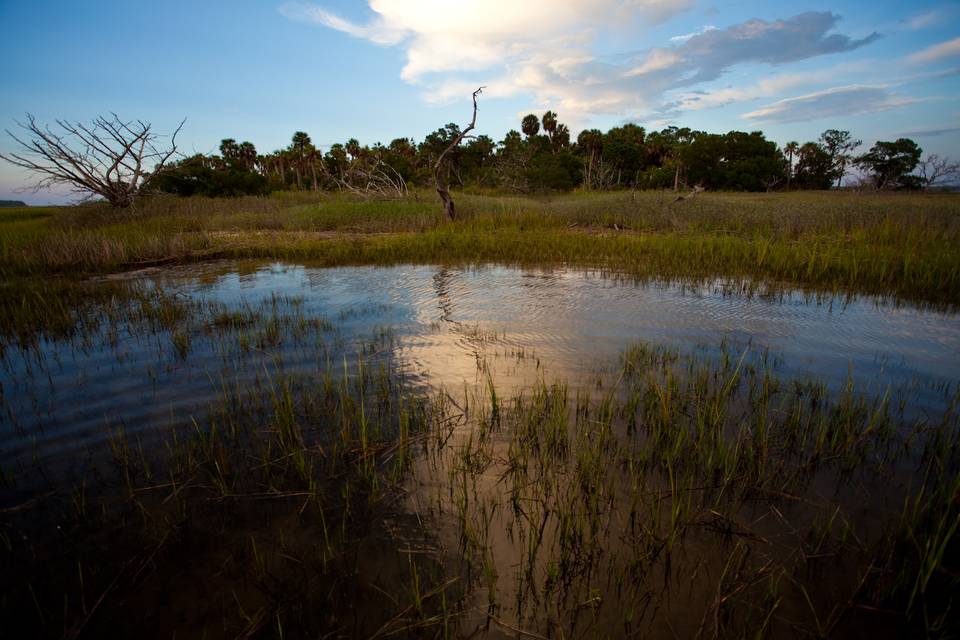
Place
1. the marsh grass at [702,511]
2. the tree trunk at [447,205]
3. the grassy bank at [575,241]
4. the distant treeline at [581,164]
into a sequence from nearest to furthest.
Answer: the marsh grass at [702,511] < the grassy bank at [575,241] < the tree trunk at [447,205] < the distant treeline at [581,164]

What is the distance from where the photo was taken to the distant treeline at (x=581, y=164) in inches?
1480

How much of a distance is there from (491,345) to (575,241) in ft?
26.8

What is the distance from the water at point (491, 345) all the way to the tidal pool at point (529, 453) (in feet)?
0.14

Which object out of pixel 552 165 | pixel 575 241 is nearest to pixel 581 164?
pixel 552 165

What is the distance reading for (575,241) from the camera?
1281cm

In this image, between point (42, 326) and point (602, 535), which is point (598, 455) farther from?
point (42, 326)

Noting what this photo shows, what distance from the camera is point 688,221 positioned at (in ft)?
47.3

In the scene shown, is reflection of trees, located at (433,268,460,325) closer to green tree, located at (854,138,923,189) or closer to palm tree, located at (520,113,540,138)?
green tree, located at (854,138,923,189)

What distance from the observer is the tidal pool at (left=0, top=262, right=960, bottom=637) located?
6.99ft

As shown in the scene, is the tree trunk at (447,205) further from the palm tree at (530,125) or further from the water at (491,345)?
the palm tree at (530,125)

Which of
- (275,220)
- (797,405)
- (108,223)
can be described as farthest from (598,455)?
(108,223)

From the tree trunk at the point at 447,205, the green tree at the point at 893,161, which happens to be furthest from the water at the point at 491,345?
the green tree at the point at 893,161

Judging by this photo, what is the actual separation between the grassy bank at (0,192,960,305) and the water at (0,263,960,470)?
172 centimetres

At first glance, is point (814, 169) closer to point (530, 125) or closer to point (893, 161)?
point (893, 161)
